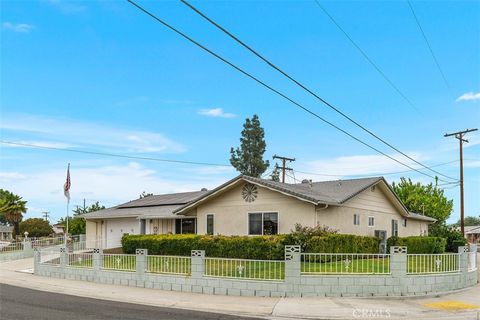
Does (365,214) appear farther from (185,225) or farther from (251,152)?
(251,152)

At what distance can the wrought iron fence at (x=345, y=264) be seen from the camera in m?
14.8

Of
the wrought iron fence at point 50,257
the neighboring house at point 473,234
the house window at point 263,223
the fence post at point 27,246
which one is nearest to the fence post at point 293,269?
the house window at point 263,223

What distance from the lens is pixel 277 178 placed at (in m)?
65.1

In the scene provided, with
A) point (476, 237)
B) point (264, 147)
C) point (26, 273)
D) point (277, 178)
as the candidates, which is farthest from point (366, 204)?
point (476, 237)

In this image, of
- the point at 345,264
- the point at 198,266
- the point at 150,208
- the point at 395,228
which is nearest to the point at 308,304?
the point at 345,264

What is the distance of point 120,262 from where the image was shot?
1816 cm

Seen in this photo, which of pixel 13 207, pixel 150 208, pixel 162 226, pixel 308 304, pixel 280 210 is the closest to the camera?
pixel 308 304

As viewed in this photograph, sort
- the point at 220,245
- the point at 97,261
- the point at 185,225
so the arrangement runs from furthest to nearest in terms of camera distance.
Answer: the point at 185,225 < the point at 220,245 < the point at 97,261

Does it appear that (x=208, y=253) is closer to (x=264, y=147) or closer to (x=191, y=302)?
(x=191, y=302)

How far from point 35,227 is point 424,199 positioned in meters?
52.2

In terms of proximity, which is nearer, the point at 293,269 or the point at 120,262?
the point at 293,269

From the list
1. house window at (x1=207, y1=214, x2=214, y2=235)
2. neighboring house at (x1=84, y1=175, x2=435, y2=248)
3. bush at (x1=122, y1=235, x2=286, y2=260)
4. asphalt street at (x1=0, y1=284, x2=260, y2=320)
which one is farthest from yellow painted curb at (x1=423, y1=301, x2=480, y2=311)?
house window at (x1=207, y1=214, x2=214, y2=235)

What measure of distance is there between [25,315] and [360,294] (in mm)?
8934

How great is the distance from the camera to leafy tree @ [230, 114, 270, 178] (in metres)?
59.6
